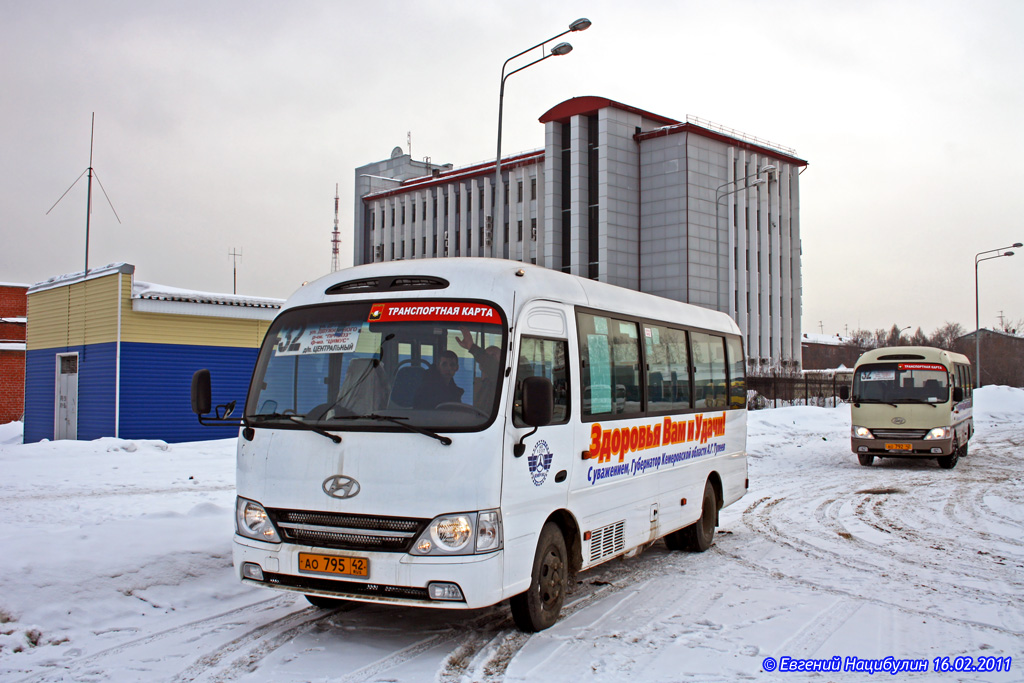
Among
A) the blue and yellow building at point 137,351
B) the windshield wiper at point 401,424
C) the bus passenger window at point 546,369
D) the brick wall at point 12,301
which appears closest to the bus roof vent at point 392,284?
the bus passenger window at point 546,369

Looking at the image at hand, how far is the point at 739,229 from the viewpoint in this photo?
65.6 metres

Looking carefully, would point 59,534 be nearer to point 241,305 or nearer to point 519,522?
point 519,522

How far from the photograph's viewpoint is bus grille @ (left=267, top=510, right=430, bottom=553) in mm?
5617

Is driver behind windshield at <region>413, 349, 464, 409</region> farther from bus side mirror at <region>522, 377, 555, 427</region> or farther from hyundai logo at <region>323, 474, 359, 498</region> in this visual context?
hyundai logo at <region>323, 474, 359, 498</region>

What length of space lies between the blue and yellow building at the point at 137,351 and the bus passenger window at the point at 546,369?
67.6 feet

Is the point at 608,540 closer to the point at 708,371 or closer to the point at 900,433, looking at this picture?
the point at 708,371

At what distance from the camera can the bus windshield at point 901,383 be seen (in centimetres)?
1945

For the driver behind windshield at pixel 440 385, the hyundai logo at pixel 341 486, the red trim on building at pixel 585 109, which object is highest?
the red trim on building at pixel 585 109

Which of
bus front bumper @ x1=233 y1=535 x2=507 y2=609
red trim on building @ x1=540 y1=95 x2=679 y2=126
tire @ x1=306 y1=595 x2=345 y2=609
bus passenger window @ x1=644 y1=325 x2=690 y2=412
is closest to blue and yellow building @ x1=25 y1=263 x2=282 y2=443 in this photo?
bus passenger window @ x1=644 y1=325 x2=690 y2=412

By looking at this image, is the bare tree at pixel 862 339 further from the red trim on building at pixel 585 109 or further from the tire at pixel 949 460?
the tire at pixel 949 460

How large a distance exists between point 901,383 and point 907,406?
58 centimetres

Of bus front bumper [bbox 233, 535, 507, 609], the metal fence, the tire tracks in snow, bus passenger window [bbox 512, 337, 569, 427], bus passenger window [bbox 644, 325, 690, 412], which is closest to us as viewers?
the tire tracks in snow

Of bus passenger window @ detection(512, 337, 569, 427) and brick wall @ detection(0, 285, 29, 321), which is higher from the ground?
brick wall @ detection(0, 285, 29, 321)

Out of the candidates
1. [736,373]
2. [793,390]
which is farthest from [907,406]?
[793,390]
